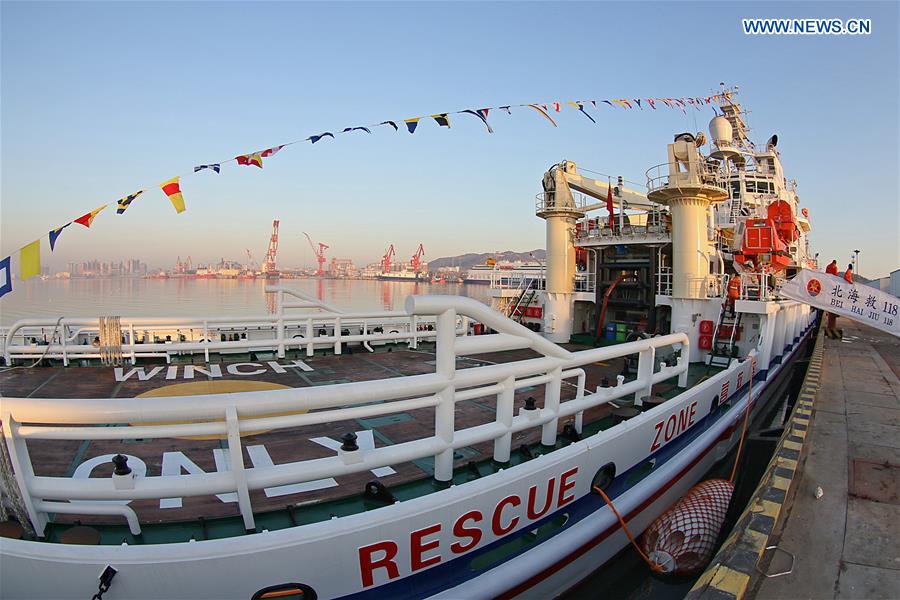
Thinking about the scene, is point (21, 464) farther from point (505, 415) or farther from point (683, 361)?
point (683, 361)

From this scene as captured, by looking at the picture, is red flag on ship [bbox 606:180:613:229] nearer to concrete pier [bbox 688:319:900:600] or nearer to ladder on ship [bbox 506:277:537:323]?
ladder on ship [bbox 506:277:537:323]

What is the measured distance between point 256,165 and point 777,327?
13.4 metres

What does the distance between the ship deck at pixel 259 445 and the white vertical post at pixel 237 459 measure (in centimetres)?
37

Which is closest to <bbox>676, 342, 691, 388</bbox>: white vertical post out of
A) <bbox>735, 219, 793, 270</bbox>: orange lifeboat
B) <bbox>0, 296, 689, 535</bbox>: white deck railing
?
<bbox>0, 296, 689, 535</bbox>: white deck railing

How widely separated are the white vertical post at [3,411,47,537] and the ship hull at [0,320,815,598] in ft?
1.08

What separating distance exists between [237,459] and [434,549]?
1432 millimetres

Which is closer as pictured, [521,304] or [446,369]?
[446,369]

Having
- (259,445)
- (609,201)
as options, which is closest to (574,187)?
(609,201)

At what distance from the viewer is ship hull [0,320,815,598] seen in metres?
2.41

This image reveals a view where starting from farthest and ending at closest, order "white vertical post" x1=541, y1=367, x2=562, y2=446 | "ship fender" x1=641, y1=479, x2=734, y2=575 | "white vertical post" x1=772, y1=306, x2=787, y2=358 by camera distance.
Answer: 1. "white vertical post" x1=772, y1=306, x2=787, y2=358
2. "ship fender" x1=641, y1=479, x2=734, y2=575
3. "white vertical post" x1=541, y1=367, x2=562, y2=446

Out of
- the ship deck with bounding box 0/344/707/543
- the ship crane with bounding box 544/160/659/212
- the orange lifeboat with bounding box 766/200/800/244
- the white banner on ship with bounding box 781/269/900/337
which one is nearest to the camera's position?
the ship deck with bounding box 0/344/707/543

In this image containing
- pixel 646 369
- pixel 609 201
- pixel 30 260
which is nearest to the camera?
pixel 30 260

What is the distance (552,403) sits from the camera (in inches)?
171

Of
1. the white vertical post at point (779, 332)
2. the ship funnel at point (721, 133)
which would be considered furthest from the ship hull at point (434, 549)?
the ship funnel at point (721, 133)
